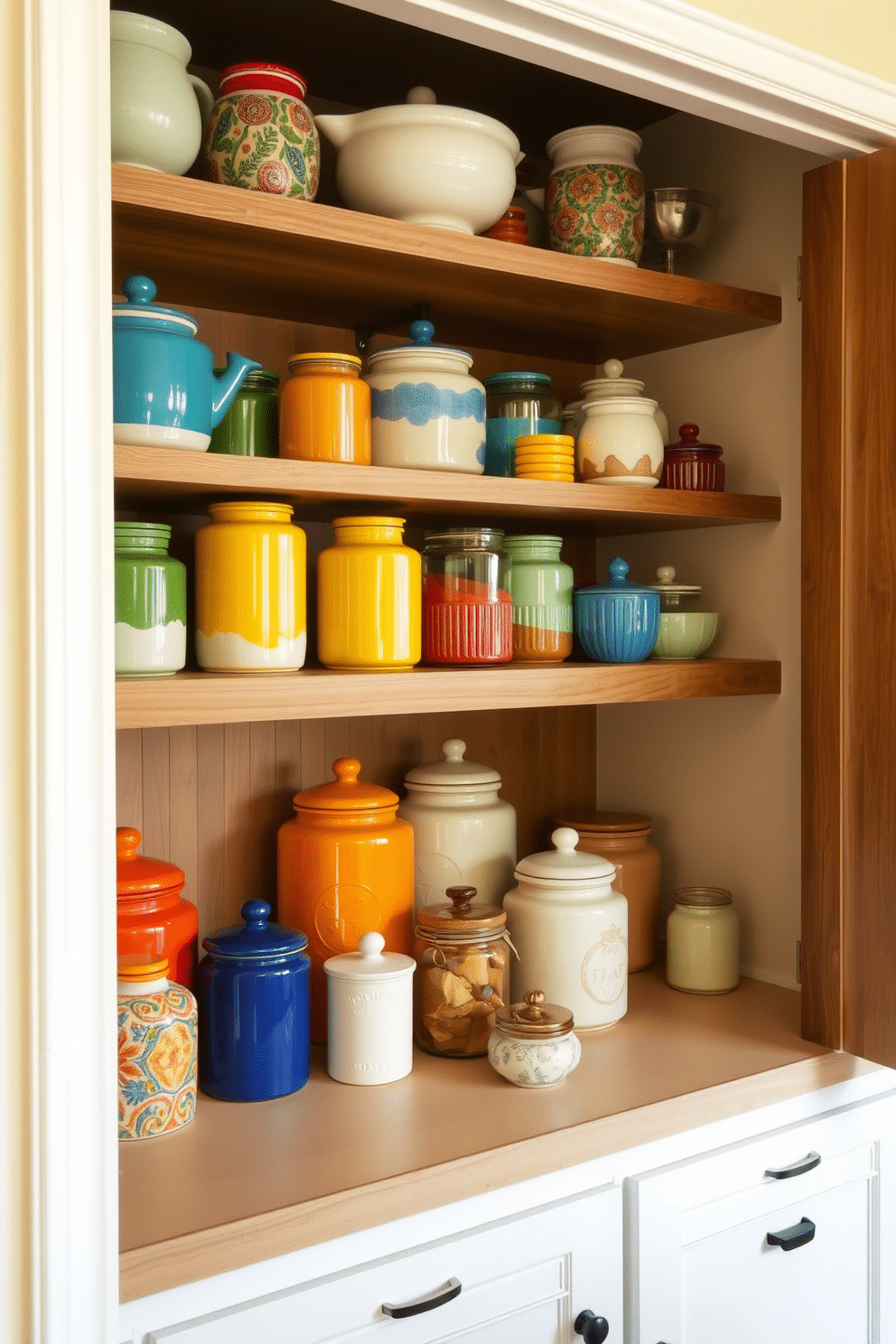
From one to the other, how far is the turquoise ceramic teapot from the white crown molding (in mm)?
366

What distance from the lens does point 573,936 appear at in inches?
61.7

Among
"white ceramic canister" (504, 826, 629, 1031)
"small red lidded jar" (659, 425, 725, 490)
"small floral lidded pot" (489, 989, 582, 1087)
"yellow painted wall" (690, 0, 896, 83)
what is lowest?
"small floral lidded pot" (489, 989, 582, 1087)

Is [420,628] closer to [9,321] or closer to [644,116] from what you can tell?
[9,321]

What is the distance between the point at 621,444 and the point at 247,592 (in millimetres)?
615

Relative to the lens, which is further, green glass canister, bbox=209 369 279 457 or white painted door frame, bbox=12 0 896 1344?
green glass canister, bbox=209 369 279 457

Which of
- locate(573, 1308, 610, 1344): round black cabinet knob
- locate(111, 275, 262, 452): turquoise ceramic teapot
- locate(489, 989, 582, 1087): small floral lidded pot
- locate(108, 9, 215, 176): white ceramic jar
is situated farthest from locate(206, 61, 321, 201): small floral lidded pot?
locate(573, 1308, 610, 1344): round black cabinet knob

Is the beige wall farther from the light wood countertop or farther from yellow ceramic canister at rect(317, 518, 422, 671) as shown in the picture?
yellow ceramic canister at rect(317, 518, 422, 671)

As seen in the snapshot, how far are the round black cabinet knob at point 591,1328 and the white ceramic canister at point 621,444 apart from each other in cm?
104

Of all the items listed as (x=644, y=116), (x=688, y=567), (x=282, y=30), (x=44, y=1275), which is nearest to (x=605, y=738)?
(x=688, y=567)

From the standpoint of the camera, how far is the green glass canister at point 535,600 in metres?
1.58

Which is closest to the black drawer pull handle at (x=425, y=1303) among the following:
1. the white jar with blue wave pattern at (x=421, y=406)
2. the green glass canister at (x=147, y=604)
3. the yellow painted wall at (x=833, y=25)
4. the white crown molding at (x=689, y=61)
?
the green glass canister at (x=147, y=604)

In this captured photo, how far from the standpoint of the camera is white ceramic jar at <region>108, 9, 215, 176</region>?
121 centimetres

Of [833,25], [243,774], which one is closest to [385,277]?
[833,25]

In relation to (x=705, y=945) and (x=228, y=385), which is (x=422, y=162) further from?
(x=705, y=945)
